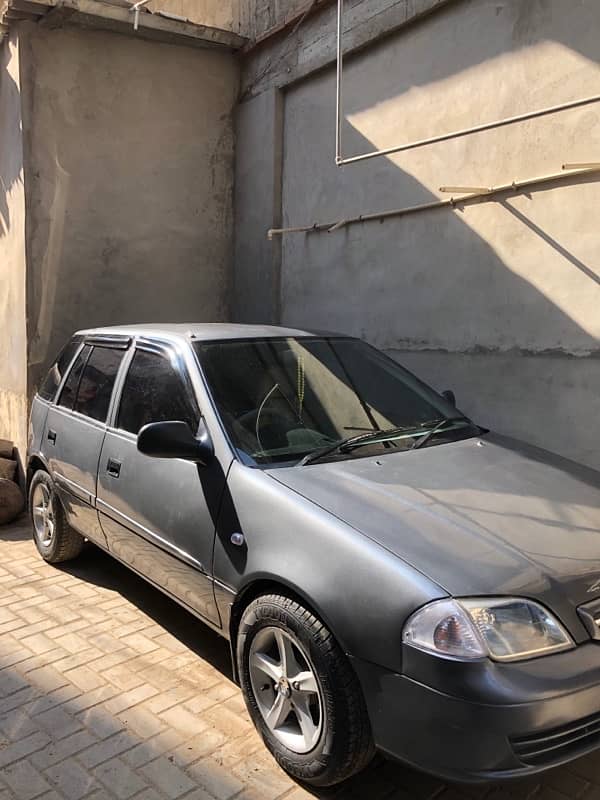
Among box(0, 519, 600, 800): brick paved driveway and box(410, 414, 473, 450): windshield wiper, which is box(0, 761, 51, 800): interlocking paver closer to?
box(0, 519, 600, 800): brick paved driveway

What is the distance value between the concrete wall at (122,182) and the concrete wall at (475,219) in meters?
1.35

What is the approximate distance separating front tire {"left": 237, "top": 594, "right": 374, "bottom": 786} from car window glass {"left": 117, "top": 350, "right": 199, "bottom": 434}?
1039mm

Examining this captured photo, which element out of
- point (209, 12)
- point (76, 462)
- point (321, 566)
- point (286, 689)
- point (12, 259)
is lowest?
point (286, 689)

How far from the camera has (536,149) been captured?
4.54m

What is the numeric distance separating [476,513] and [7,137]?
6.53 metres

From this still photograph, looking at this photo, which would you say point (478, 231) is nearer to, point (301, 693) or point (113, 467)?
point (113, 467)

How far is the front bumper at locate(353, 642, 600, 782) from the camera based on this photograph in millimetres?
1939

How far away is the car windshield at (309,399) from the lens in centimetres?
303

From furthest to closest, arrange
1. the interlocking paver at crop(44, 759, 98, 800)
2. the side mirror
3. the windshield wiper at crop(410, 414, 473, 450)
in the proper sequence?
the windshield wiper at crop(410, 414, 473, 450) < the side mirror < the interlocking paver at crop(44, 759, 98, 800)

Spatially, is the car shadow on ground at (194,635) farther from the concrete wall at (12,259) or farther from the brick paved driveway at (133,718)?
the concrete wall at (12,259)

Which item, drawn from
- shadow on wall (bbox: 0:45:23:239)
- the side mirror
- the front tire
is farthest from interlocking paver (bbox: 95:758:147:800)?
shadow on wall (bbox: 0:45:23:239)

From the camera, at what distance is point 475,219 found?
197 inches

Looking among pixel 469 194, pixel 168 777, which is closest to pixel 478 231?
pixel 469 194

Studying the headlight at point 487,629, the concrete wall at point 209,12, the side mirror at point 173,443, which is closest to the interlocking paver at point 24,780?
the side mirror at point 173,443
